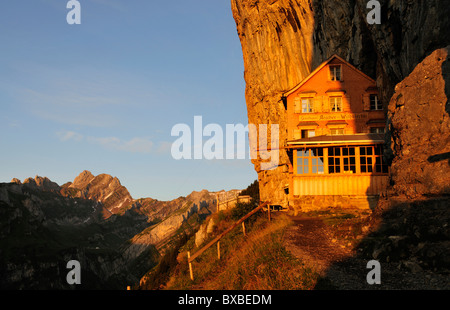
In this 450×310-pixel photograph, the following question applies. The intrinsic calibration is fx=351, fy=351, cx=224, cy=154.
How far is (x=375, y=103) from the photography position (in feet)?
116

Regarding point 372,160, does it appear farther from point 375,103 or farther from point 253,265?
point 253,265

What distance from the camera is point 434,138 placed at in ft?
54.3

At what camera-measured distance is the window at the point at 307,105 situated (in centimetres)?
3588

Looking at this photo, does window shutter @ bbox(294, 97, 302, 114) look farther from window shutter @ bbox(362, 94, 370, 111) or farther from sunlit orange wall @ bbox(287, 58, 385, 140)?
window shutter @ bbox(362, 94, 370, 111)

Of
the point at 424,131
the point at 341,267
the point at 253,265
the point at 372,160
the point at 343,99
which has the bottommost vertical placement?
the point at 253,265

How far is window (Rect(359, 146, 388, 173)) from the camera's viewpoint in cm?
2556

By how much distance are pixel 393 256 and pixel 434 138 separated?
660 centimetres

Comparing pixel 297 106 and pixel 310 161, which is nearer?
pixel 310 161

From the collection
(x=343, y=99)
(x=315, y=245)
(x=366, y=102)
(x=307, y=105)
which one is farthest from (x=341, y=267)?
(x=366, y=102)

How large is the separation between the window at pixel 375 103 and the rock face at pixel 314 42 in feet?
5.02

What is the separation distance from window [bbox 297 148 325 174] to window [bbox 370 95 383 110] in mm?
12490

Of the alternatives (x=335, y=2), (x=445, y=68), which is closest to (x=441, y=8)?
(x=445, y=68)

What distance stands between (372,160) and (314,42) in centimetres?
3060
